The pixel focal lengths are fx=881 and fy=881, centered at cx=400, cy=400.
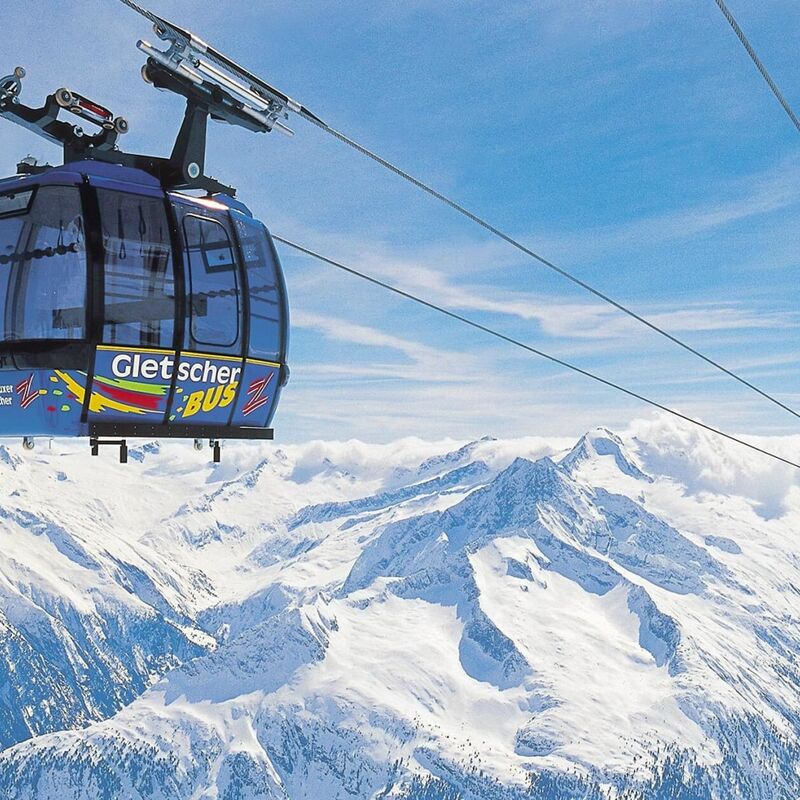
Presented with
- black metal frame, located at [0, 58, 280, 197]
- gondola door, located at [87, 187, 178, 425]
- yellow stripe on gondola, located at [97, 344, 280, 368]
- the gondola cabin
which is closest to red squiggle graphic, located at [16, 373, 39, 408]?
the gondola cabin

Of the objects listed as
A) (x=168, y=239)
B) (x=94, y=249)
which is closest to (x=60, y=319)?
(x=94, y=249)

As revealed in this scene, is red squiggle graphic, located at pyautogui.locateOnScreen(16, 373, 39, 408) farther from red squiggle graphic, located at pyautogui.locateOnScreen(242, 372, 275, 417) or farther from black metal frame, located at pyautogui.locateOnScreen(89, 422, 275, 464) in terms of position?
red squiggle graphic, located at pyautogui.locateOnScreen(242, 372, 275, 417)

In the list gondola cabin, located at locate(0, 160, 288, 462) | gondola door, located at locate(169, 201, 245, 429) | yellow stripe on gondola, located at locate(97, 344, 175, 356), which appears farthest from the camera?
gondola door, located at locate(169, 201, 245, 429)

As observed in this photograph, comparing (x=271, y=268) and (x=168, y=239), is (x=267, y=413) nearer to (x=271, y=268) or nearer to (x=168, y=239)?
(x=271, y=268)

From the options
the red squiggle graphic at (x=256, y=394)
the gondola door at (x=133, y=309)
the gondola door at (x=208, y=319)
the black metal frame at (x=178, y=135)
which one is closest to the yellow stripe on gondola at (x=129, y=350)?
the gondola door at (x=133, y=309)

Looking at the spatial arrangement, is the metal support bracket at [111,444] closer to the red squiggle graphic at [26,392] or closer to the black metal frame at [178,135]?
the red squiggle graphic at [26,392]

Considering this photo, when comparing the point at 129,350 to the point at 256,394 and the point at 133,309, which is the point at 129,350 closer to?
the point at 133,309

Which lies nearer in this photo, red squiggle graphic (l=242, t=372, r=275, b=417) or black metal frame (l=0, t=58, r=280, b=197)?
black metal frame (l=0, t=58, r=280, b=197)
